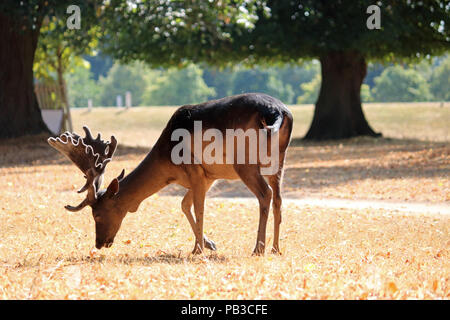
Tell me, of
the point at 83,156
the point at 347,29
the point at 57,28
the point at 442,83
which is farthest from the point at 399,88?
the point at 83,156

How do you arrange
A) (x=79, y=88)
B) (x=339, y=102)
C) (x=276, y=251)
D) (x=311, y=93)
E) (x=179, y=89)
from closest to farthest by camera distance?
1. (x=276, y=251)
2. (x=339, y=102)
3. (x=79, y=88)
4. (x=179, y=89)
5. (x=311, y=93)

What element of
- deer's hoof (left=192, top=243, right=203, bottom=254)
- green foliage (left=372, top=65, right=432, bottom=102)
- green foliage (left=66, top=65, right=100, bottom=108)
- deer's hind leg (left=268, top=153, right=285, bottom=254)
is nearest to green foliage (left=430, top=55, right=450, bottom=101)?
green foliage (left=372, top=65, right=432, bottom=102)

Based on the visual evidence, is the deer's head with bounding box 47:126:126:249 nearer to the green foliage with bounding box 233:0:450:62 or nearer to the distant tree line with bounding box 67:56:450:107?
the green foliage with bounding box 233:0:450:62

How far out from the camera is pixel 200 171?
7797mm

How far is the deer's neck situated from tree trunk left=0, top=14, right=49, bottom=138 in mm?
16613

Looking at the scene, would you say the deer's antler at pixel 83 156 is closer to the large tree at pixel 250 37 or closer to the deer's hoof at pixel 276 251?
the deer's hoof at pixel 276 251

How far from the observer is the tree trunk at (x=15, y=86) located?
2355 cm

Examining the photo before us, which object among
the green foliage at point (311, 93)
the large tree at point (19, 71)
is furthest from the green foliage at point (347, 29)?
the green foliage at point (311, 93)

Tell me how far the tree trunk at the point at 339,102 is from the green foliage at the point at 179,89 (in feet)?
182

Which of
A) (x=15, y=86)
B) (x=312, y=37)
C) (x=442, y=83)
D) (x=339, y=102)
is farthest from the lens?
(x=442, y=83)

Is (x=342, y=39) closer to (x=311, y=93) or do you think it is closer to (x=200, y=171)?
(x=200, y=171)

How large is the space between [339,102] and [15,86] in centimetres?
1344

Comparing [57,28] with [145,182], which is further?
[57,28]

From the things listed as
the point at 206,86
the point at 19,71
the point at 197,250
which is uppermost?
the point at 19,71
